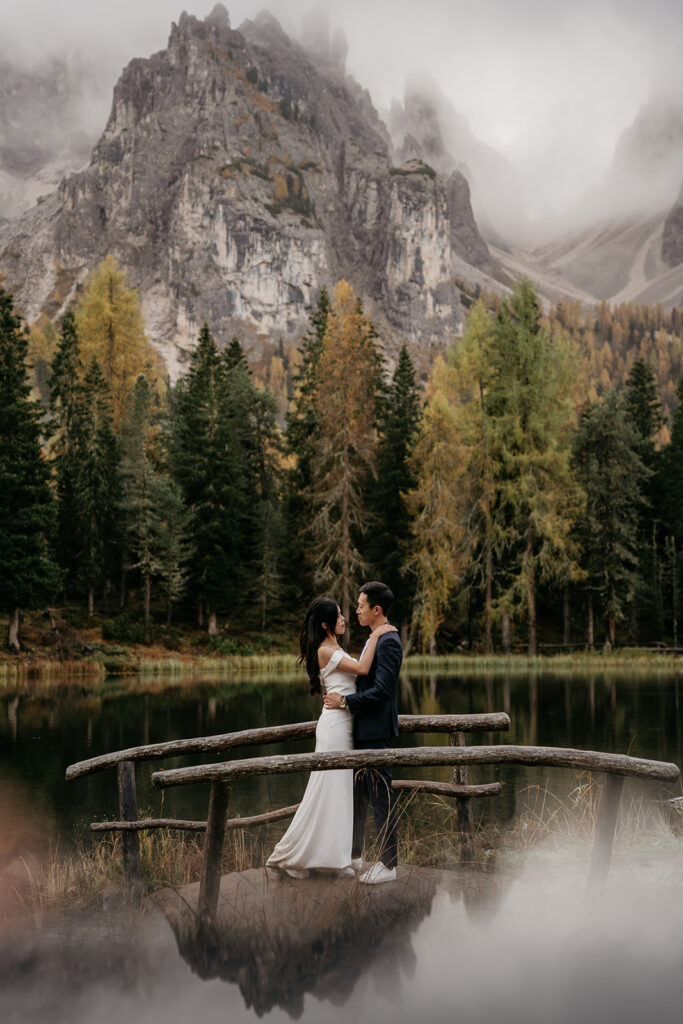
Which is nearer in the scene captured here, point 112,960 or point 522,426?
point 112,960

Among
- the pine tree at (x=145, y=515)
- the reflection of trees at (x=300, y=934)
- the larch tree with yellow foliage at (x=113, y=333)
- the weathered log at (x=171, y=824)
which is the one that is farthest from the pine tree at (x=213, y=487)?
the reflection of trees at (x=300, y=934)

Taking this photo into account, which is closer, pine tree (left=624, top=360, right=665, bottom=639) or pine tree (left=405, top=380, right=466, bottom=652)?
pine tree (left=405, top=380, right=466, bottom=652)

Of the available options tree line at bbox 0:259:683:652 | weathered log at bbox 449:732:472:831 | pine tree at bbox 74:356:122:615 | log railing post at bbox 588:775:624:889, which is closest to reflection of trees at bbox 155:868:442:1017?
weathered log at bbox 449:732:472:831

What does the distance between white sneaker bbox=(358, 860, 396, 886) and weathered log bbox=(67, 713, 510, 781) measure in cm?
115

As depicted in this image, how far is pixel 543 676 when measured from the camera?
3397 centimetres

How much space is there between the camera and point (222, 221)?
159 metres

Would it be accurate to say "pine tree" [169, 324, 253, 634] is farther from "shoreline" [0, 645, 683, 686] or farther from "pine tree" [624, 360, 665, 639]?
"pine tree" [624, 360, 665, 639]

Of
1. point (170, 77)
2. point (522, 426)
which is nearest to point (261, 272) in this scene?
point (170, 77)

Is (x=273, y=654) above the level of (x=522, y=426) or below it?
below

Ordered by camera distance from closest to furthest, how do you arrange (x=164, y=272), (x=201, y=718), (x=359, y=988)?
(x=359, y=988) < (x=201, y=718) < (x=164, y=272)

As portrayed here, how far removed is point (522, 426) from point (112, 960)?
35.8 meters

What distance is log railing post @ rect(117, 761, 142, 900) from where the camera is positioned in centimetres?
663

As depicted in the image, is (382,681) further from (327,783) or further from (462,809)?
(462,809)

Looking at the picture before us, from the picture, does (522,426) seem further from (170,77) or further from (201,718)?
(170,77)
